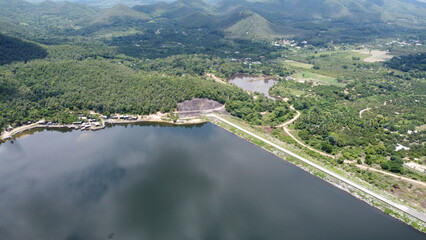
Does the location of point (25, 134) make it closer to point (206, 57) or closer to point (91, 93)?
point (91, 93)

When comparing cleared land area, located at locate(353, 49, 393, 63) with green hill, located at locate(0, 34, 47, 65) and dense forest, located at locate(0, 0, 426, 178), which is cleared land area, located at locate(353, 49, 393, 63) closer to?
dense forest, located at locate(0, 0, 426, 178)

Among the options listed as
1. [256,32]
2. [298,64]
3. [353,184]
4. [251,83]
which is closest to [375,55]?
[298,64]

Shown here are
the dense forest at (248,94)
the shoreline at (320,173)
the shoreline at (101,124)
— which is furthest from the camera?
the dense forest at (248,94)

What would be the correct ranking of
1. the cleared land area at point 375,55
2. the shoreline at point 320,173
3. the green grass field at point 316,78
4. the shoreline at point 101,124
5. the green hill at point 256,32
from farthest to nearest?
1. the green hill at point 256,32
2. the cleared land area at point 375,55
3. the green grass field at point 316,78
4. the shoreline at point 101,124
5. the shoreline at point 320,173

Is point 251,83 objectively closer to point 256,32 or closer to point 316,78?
point 316,78

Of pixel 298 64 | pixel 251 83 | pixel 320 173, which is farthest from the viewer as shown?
pixel 298 64

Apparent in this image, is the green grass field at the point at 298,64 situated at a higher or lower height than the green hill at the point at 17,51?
lower

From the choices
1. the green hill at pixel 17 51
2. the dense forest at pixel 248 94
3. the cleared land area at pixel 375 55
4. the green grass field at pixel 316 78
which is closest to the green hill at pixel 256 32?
the dense forest at pixel 248 94

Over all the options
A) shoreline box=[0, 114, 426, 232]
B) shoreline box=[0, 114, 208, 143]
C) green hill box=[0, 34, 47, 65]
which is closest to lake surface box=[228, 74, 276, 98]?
shoreline box=[0, 114, 426, 232]

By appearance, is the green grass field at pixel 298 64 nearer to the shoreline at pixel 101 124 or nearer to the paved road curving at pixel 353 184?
the shoreline at pixel 101 124

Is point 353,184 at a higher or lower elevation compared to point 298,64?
higher
